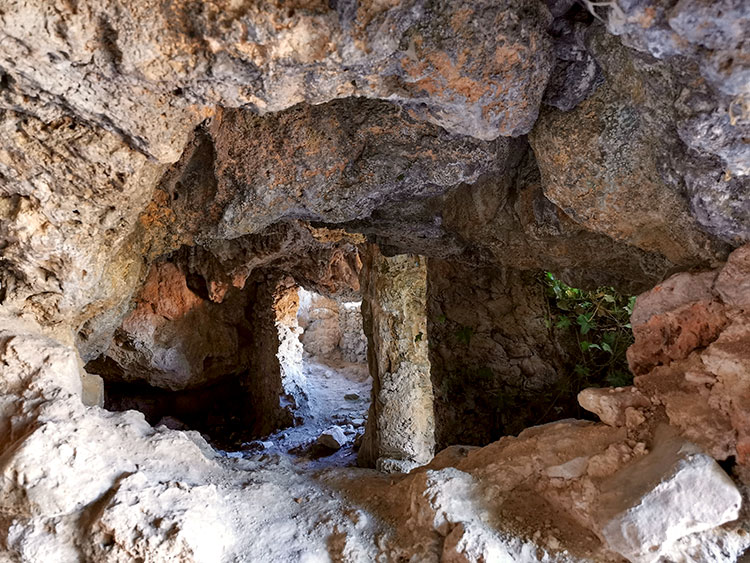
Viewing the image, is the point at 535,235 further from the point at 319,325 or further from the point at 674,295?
the point at 319,325

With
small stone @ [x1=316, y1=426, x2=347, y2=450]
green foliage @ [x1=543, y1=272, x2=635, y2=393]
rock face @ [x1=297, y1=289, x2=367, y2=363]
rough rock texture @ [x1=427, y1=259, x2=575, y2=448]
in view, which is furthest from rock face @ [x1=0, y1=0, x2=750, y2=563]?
rock face @ [x1=297, y1=289, x2=367, y2=363]

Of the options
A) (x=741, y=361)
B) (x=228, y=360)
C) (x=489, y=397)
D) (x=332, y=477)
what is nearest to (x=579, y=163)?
(x=741, y=361)

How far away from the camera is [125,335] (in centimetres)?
457

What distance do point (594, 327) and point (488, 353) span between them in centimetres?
83

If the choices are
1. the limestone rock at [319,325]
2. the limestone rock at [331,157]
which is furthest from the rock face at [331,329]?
the limestone rock at [331,157]

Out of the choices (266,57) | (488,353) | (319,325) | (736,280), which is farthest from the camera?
(319,325)

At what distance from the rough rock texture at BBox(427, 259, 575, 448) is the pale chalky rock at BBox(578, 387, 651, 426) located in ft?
7.49

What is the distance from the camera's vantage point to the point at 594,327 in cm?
386

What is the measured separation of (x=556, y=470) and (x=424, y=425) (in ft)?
6.54

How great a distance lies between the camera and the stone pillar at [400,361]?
11.7 ft

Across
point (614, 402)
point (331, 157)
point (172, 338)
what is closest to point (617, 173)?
point (614, 402)

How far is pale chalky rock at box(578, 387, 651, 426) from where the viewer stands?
1668mm

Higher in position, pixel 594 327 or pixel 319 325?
Answer: pixel 594 327

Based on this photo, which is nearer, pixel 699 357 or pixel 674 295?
pixel 699 357
